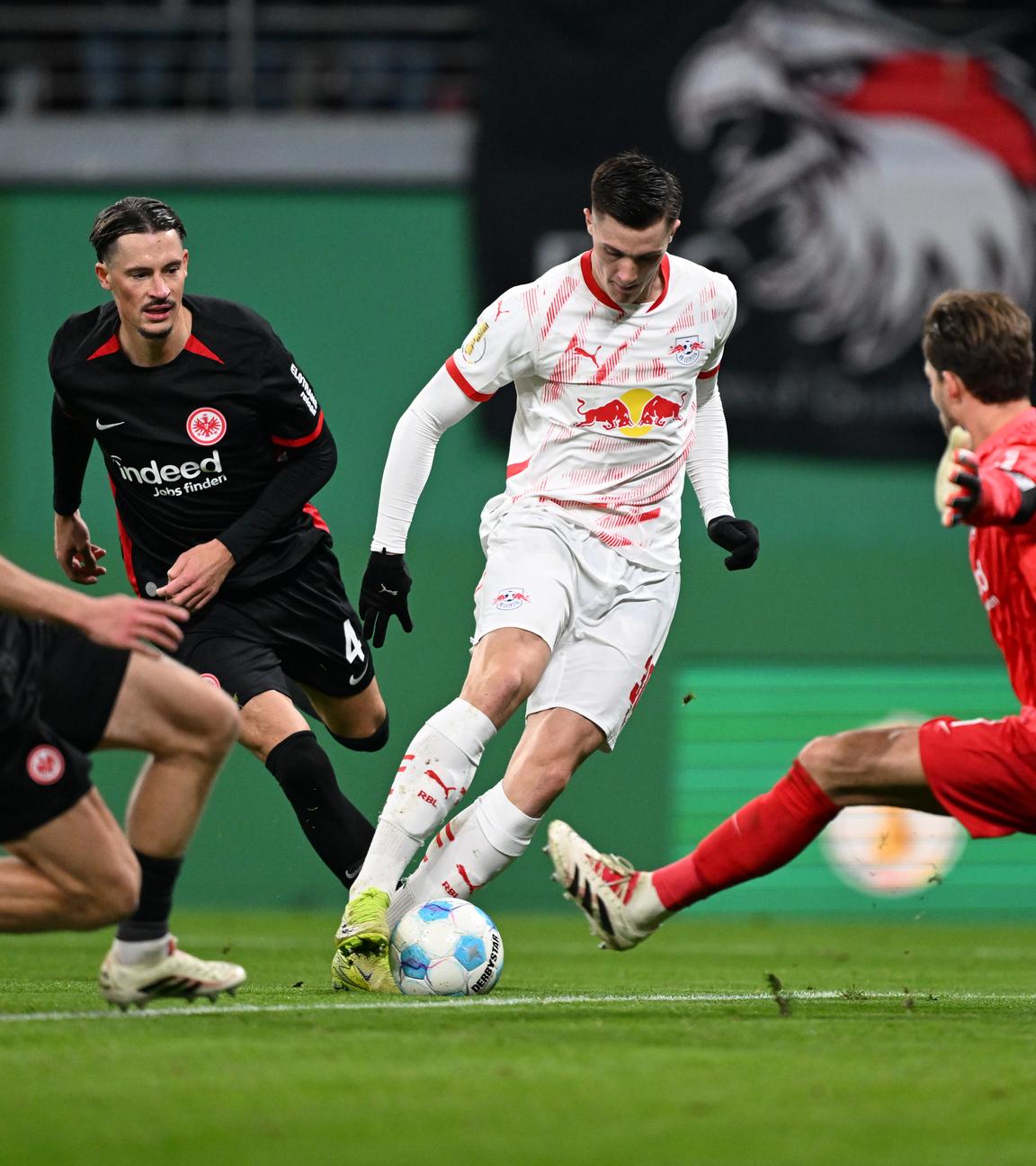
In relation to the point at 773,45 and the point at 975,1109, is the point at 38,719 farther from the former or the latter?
the point at 773,45

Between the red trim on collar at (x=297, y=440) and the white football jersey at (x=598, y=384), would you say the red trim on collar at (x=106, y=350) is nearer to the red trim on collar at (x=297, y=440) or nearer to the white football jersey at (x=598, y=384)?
the red trim on collar at (x=297, y=440)

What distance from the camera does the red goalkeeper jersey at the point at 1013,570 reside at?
434 cm

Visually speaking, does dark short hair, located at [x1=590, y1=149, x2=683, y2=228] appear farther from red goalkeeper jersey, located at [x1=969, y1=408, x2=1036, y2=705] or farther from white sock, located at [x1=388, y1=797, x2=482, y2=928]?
white sock, located at [x1=388, y1=797, x2=482, y2=928]

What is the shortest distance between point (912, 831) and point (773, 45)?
5061 mm

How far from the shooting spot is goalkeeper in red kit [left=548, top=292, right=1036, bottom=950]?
14.3 feet

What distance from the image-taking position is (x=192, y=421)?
609 centimetres

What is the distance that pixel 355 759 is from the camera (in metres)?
10.6

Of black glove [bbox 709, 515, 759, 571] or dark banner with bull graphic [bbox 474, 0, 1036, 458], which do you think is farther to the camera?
dark banner with bull graphic [bbox 474, 0, 1036, 458]

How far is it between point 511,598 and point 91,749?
5.34 feet

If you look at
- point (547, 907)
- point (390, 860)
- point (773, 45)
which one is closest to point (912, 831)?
point (547, 907)

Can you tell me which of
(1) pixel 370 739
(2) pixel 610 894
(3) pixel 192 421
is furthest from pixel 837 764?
Answer: (1) pixel 370 739

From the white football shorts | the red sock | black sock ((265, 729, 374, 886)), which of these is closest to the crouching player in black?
the red sock

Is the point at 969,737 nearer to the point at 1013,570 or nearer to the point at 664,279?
the point at 1013,570

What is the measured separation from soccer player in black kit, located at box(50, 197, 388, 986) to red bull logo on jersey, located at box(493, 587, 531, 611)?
81 cm
